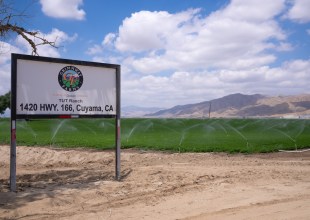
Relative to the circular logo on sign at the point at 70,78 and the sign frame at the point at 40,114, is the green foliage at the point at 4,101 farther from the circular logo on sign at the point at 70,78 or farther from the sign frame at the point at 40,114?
the circular logo on sign at the point at 70,78

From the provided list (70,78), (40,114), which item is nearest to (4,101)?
(70,78)

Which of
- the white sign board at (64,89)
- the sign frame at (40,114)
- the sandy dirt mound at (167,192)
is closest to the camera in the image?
the sandy dirt mound at (167,192)

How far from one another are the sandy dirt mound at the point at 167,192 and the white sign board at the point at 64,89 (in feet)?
6.17

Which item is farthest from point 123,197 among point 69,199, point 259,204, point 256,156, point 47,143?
point 47,143

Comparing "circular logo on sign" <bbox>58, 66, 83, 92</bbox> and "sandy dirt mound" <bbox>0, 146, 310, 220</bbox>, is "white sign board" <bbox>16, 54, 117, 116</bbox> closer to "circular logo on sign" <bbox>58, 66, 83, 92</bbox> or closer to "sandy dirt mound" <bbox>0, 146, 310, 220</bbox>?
"circular logo on sign" <bbox>58, 66, 83, 92</bbox>

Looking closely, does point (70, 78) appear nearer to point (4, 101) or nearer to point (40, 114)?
point (40, 114)

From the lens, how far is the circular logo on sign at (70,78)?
920 centimetres

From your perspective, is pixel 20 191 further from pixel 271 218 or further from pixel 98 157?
pixel 98 157

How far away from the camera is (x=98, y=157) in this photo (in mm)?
14586

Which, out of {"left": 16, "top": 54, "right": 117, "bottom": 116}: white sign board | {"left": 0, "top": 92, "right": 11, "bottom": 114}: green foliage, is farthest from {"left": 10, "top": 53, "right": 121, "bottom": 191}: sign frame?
{"left": 0, "top": 92, "right": 11, "bottom": 114}: green foliage

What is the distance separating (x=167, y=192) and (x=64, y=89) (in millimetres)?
3617

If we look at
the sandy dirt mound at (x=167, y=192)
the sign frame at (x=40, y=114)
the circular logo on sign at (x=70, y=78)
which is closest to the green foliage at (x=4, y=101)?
the sandy dirt mound at (x=167, y=192)

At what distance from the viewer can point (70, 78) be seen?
9.37 meters

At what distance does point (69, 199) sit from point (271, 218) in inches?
156
